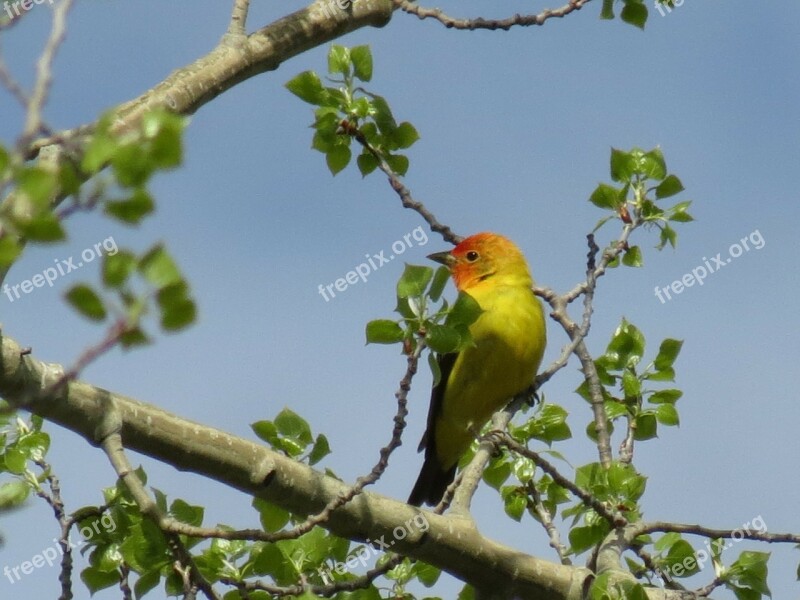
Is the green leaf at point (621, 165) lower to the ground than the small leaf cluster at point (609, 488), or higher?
higher

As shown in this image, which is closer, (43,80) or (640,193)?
(43,80)

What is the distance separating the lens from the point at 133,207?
1.80 meters

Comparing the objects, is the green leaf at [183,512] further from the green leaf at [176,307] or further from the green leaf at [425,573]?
the green leaf at [176,307]

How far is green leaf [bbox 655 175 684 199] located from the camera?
19.4 feet

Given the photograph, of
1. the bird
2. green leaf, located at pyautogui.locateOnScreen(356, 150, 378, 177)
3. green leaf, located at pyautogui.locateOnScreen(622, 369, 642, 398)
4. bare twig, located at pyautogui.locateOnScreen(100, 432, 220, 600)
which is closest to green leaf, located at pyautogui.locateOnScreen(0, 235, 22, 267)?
bare twig, located at pyautogui.locateOnScreen(100, 432, 220, 600)

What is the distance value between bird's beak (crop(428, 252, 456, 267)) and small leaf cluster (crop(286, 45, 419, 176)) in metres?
2.40

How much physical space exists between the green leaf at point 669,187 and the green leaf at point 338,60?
1698 millimetres

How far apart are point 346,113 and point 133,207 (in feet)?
12.8

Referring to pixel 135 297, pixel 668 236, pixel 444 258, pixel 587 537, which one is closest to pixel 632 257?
pixel 668 236

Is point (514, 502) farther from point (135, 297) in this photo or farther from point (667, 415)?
point (135, 297)

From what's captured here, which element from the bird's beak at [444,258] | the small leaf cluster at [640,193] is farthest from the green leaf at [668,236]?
the bird's beak at [444,258]

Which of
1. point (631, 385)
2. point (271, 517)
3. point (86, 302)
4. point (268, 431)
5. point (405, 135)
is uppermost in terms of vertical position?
point (405, 135)

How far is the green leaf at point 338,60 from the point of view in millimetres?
5582

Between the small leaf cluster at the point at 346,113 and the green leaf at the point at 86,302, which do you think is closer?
the green leaf at the point at 86,302
